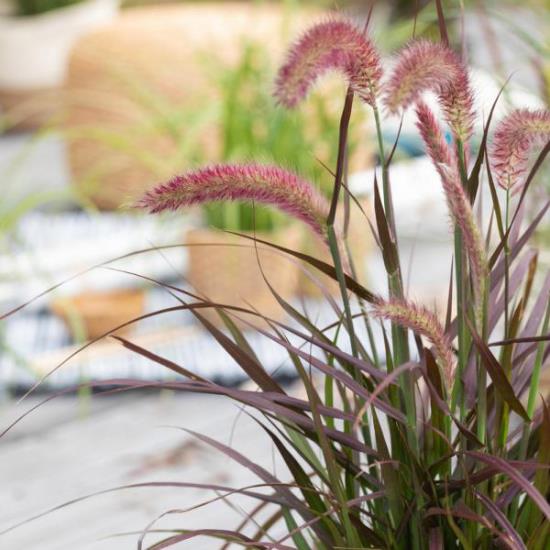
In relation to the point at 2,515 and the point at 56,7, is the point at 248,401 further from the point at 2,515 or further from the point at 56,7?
the point at 56,7

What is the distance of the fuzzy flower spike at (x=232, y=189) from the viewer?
0.59 meters

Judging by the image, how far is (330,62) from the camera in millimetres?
623

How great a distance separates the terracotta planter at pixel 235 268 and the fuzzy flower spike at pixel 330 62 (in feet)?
4.65

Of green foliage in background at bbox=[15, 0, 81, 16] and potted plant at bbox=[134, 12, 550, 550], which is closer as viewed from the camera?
potted plant at bbox=[134, 12, 550, 550]

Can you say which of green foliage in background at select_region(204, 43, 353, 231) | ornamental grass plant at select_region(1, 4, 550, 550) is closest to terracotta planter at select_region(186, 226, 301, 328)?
green foliage in background at select_region(204, 43, 353, 231)

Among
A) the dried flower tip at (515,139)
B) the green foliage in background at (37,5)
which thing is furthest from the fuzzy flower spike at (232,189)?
the green foliage in background at (37,5)

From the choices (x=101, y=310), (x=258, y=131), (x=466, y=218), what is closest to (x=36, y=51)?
(x=258, y=131)

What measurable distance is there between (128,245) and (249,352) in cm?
169

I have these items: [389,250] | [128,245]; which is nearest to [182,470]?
[128,245]

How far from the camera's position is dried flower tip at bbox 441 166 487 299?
0.55 meters

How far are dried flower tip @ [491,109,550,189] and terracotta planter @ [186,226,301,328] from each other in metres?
1.47

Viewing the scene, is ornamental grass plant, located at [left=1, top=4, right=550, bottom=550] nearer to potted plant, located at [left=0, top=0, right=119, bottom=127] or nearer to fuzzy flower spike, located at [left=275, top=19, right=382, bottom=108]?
fuzzy flower spike, located at [left=275, top=19, right=382, bottom=108]

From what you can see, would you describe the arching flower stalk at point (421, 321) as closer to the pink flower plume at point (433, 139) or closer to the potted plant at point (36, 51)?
the pink flower plume at point (433, 139)

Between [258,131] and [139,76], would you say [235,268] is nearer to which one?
[258,131]
